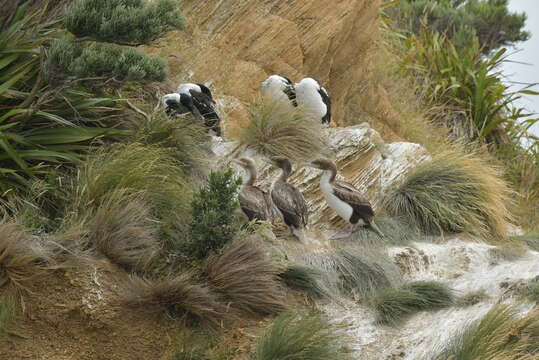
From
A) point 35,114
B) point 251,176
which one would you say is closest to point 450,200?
point 251,176

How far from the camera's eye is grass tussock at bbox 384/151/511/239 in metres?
9.69

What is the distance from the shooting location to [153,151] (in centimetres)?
816

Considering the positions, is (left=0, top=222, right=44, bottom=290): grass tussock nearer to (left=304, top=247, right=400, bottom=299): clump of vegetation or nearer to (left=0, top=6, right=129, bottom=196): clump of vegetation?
(left=0, top=6, right=129, bottom=196): clump of vegetation

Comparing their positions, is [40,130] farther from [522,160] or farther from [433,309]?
[522,160]

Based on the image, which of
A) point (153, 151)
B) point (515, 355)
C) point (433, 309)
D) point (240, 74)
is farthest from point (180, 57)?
point (515, 355)

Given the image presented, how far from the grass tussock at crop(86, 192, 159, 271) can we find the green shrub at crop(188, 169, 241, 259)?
1.34ft

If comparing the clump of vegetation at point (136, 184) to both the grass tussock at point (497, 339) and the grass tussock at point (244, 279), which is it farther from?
the grass tussock at point (497, 339)

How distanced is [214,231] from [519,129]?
35.5 feet

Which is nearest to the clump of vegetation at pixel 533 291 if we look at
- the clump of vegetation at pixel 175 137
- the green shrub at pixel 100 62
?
the clump of vegetation at pixel 175 137

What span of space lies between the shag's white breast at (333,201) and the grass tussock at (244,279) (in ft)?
6.57

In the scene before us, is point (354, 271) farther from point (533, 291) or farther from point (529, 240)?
point (529, 240)

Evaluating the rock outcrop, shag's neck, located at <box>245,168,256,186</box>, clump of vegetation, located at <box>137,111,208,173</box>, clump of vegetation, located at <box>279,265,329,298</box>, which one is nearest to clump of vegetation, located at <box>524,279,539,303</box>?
clump of vegetation, located at <box>279,265,329,298</box>

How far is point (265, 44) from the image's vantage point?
1240 cm

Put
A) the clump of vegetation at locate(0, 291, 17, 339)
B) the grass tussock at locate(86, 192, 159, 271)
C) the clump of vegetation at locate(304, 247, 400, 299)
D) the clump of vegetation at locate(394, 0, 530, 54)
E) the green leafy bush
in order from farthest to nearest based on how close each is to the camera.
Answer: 1. the clump of vegetation at locate(394, 0, 530, 54)
2. the green leafy bush
3. the clump of vegetation at locate(304, 247, 400, 299)
4. the grass tussock at locate(86, 192, 159, 271)
5. the clump of vegetation at locate(0, 291, 17, 339)
